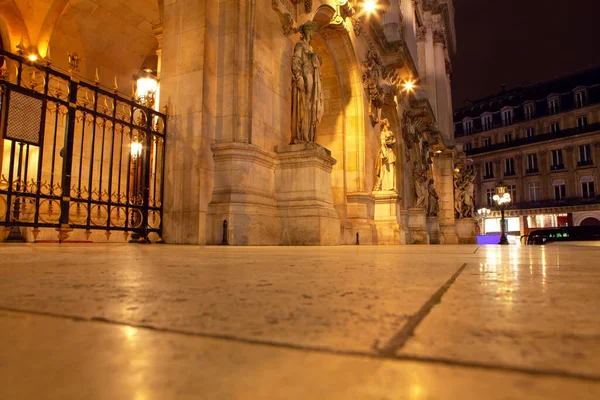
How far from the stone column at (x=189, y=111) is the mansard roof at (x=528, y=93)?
4916 centimetres

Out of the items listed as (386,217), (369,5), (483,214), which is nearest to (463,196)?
(386,217)

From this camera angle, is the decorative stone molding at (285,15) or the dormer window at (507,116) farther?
the dormer window at (507,116)

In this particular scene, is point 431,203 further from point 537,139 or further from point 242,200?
point 537,139

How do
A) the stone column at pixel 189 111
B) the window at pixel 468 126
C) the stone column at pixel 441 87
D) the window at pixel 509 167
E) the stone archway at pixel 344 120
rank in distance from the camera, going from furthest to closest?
1. the window at pixel 468 126
2. the window at pixel 509 167
3. the stone column at pixel 441 87
4. the stone archway at pixel 344 120
5. the stone column at pixel 189 111

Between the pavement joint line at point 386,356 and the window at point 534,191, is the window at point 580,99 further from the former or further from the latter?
the pavement joint line at point 386,356

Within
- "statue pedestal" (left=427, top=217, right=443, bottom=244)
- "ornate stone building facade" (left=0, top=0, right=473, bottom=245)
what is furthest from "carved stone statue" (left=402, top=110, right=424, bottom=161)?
"ornate stone building facade" (left=0, top=0, right=473, bottom=245)

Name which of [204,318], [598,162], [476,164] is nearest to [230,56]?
[204,318]

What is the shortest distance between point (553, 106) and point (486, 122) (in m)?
7.74

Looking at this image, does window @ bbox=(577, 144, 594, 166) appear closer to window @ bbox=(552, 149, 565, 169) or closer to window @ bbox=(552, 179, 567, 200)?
window @ bbox=(552, 149, 565, 169)

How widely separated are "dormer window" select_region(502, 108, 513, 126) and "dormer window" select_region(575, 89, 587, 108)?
22.1 ft

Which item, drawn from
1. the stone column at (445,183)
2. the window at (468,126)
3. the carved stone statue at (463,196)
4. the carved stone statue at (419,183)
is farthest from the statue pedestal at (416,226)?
the window at (468,126)

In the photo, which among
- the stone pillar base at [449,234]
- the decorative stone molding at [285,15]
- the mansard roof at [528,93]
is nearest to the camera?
the decorative stone molding at [285,15]

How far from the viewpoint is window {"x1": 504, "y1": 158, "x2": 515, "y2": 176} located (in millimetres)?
46344

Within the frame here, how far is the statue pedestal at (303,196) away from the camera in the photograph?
7129 mm
